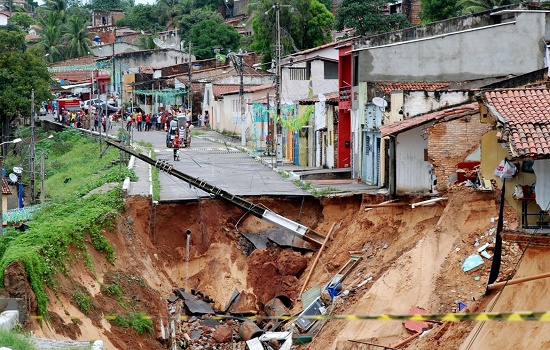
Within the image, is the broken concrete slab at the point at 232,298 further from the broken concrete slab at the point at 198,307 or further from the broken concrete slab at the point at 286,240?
the broken concrete slab at the point at 286,240

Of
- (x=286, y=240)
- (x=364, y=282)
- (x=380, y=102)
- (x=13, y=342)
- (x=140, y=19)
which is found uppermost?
(x=140, y=19)

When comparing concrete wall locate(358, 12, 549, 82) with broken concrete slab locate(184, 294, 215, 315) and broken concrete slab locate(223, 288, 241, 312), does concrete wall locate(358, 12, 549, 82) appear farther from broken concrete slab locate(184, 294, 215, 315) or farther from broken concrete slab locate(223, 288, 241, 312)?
broken concrete slab locate(184, 294, 215, 315)

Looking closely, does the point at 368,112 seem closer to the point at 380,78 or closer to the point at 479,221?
the point at 380,78

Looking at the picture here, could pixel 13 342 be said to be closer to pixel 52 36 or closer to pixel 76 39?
pixel 76 39

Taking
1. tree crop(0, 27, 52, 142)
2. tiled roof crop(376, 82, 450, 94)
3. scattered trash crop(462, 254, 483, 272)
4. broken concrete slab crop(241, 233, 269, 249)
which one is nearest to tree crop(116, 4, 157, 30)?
tree crop(0, 27, 52, 142)

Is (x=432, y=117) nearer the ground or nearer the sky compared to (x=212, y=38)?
nearer the ground

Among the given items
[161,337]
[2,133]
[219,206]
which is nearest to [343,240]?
[219,206]

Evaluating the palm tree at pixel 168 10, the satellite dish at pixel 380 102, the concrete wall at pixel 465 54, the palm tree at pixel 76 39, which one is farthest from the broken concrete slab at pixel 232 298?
the palm tree at pixel 168 10

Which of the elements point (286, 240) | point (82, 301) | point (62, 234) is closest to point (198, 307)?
point (286, 240)
